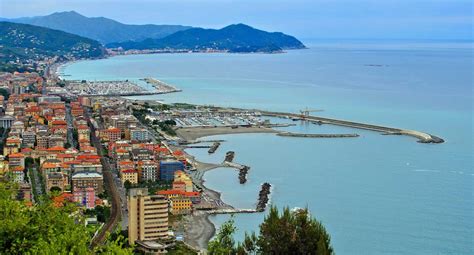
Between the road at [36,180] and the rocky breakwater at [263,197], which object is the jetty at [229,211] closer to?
A: the rocky breakwater at [263,197]

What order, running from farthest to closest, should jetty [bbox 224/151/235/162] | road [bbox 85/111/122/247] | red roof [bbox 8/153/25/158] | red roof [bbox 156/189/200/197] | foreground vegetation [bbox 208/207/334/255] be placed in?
jetty [bbox 224/151/235/162]
red roof [bbox 8/153/25/158]
red roof [bbox 156/189/200/197]
road [bbox 85/111/122/247]
foreground vegetation [bbox 208/207/334/255]

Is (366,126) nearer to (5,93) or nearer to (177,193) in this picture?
(177,193)

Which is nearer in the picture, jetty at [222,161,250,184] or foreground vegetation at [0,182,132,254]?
foreground vegetation at [0,182,132,254]

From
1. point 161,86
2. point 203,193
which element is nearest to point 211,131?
point 203,193

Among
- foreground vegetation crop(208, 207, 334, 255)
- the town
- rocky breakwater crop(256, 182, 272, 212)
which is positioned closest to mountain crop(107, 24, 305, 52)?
the town

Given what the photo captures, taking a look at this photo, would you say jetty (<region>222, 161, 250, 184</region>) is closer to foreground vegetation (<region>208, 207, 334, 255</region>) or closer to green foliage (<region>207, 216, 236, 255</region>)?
foreground vegetation (<region>208, 207, 334, 255</region>)

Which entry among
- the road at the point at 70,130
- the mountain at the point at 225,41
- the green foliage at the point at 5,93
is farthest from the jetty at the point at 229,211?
the mountain at the point at 225,41

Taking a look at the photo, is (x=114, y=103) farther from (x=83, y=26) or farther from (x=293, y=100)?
(x=83, y=26)
